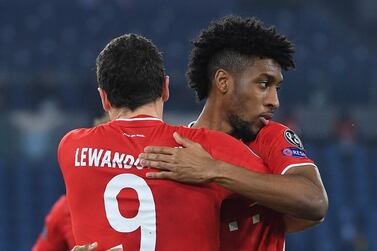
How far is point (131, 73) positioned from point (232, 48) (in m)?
0.57

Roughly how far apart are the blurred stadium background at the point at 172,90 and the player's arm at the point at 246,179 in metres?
6.98

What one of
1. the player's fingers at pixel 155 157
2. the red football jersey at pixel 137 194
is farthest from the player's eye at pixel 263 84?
the player's fingers at pixel 155 157

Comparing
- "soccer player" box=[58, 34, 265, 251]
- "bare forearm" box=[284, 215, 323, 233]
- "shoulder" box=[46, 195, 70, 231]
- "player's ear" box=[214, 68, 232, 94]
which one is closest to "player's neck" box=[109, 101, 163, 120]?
"soccer player" box=[58, 34, 265, 251]

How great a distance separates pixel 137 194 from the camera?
2998 millimetres

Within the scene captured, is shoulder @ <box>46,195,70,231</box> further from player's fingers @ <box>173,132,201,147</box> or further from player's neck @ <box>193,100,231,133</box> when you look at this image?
player's fingers @ <box>173,132,201,147</box>

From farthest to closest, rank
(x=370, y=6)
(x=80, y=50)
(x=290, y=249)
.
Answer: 1. (x=370, y=6)
2. (x=80, y=50)
3. (x=290, y=249)

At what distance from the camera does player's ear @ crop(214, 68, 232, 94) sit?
3.44m

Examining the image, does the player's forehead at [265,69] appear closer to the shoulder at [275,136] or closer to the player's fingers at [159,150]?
the shoulder at [275,136]

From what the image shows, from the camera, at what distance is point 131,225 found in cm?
300

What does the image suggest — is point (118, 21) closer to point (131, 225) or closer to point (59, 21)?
point (59, 21)

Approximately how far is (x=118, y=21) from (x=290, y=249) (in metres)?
5.60

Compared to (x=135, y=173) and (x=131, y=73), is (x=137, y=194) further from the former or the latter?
(x=131, y=73)

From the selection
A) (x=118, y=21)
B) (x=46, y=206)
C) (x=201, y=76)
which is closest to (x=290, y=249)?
(x=46, y=206)

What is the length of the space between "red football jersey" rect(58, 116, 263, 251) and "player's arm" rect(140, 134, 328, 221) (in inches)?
1.9
